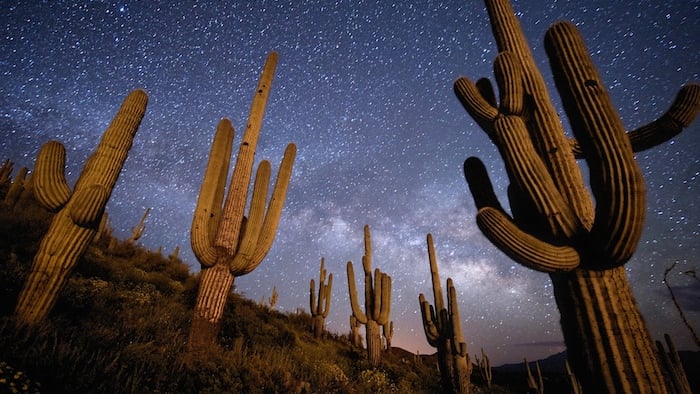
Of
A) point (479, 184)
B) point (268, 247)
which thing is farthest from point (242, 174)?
point (479, 184)

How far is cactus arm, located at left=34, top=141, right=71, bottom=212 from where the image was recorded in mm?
4695

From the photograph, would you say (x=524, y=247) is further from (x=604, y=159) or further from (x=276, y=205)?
(x=276, y=205)

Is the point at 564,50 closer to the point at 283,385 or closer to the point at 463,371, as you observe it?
the point at 283,385

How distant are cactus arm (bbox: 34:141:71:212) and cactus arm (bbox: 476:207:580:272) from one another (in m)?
5.77

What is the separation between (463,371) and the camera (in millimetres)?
8789

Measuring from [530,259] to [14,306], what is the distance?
636 centimetres

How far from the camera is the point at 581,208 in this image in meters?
2.64

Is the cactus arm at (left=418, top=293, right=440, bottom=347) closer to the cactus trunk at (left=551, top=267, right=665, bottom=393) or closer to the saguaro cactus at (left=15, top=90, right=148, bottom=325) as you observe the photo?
the cactus trunk at (left=551, top=267, right=665, bottom=393)

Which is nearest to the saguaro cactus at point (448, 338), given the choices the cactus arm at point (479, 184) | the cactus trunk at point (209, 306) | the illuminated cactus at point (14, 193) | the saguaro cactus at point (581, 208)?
the cactus trunk at point (209, 306)

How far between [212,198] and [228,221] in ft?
1.85

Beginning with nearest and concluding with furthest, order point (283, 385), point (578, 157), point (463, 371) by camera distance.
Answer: point (578, 157) < point (283, 385) < point (463, 371)

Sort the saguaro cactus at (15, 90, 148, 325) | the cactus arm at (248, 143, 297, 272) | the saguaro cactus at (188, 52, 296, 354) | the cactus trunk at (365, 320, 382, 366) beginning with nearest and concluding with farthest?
the saguaro cactus at (15, 90, 148, 325) → the saguaro cactus at (188, 52, 296, 354) → the cactus arm at (248, 143, 297, 272) → the cactus trunk at (365, 320, 382, 366)

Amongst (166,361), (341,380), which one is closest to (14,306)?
(166,361)

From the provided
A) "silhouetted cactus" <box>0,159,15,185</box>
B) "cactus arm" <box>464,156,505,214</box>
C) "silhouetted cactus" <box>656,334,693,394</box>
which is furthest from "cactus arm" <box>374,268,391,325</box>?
"silhouetted cactus" <box>0,159,15,185</box>
